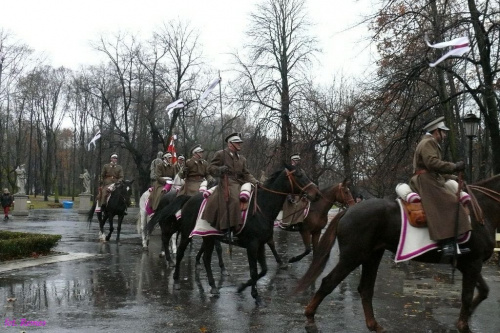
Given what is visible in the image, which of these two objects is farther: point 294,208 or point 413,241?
point 294,208

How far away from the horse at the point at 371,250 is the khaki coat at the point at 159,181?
27.6ft

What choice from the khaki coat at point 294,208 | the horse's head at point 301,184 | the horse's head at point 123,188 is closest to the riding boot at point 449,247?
the horse's head at point 301,184

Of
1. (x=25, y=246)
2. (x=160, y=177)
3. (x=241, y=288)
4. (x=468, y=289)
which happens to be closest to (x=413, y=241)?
(x=468, y=289)

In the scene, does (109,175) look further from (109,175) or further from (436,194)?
(436,194)

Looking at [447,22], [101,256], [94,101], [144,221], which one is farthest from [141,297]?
[94,101]

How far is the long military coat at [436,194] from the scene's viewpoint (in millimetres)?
7137

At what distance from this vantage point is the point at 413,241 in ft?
23.8

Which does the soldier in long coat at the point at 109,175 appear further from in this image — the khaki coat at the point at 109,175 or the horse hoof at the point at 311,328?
the horse hoof at the point at 311,328

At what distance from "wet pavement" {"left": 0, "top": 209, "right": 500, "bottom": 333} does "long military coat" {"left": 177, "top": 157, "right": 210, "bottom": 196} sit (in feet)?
5.84

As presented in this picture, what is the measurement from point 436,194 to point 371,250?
43.5 inches

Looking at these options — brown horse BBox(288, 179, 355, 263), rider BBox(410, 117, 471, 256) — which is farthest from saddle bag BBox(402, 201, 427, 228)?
brown horse BBox(288, 179, 355, 263)

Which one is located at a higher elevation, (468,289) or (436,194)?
Result: (436,194)

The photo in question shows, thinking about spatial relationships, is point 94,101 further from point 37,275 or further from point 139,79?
point 37,275

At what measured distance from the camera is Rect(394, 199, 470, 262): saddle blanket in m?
7.23
